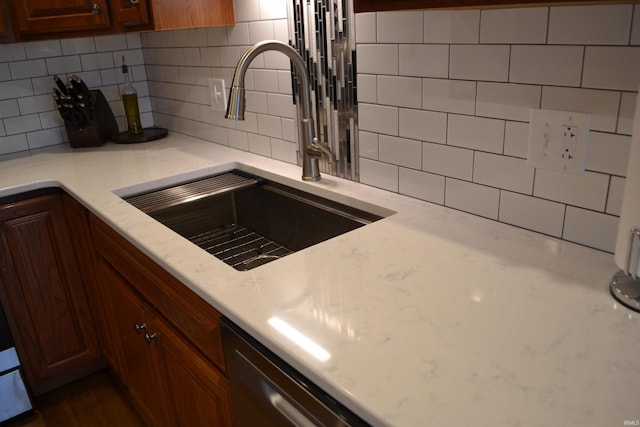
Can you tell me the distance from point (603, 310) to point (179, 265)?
0.81 m

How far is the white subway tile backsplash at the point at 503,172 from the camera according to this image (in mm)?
1152

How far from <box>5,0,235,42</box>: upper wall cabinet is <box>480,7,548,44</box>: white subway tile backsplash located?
106 centimetres

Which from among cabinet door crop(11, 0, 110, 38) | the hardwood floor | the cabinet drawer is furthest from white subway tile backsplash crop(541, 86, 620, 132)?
the hardwood floor

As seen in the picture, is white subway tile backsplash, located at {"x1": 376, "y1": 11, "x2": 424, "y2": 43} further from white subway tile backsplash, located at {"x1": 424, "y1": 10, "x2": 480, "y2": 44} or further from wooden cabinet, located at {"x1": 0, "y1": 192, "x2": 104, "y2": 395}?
wooden cabinet, located at {"x1": 0, "y1": 192, "x2": 104, "y2": 395}

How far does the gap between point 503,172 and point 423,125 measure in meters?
0.25

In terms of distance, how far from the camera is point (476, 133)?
1218 mm

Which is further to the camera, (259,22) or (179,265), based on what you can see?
(259,22)

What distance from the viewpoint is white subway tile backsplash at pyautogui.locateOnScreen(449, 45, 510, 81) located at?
112cm

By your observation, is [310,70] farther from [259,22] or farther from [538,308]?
[538,308]

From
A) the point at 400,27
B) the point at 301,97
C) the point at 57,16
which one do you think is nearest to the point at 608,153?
the point at 400,27

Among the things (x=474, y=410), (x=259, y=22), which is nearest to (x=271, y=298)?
(x=474, y=410)

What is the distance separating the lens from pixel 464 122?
124 centimetres

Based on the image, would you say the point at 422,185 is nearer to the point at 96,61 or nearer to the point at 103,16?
the point at 103,16

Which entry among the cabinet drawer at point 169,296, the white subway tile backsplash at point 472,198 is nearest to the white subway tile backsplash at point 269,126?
the cabinet drawer at point 169,296
